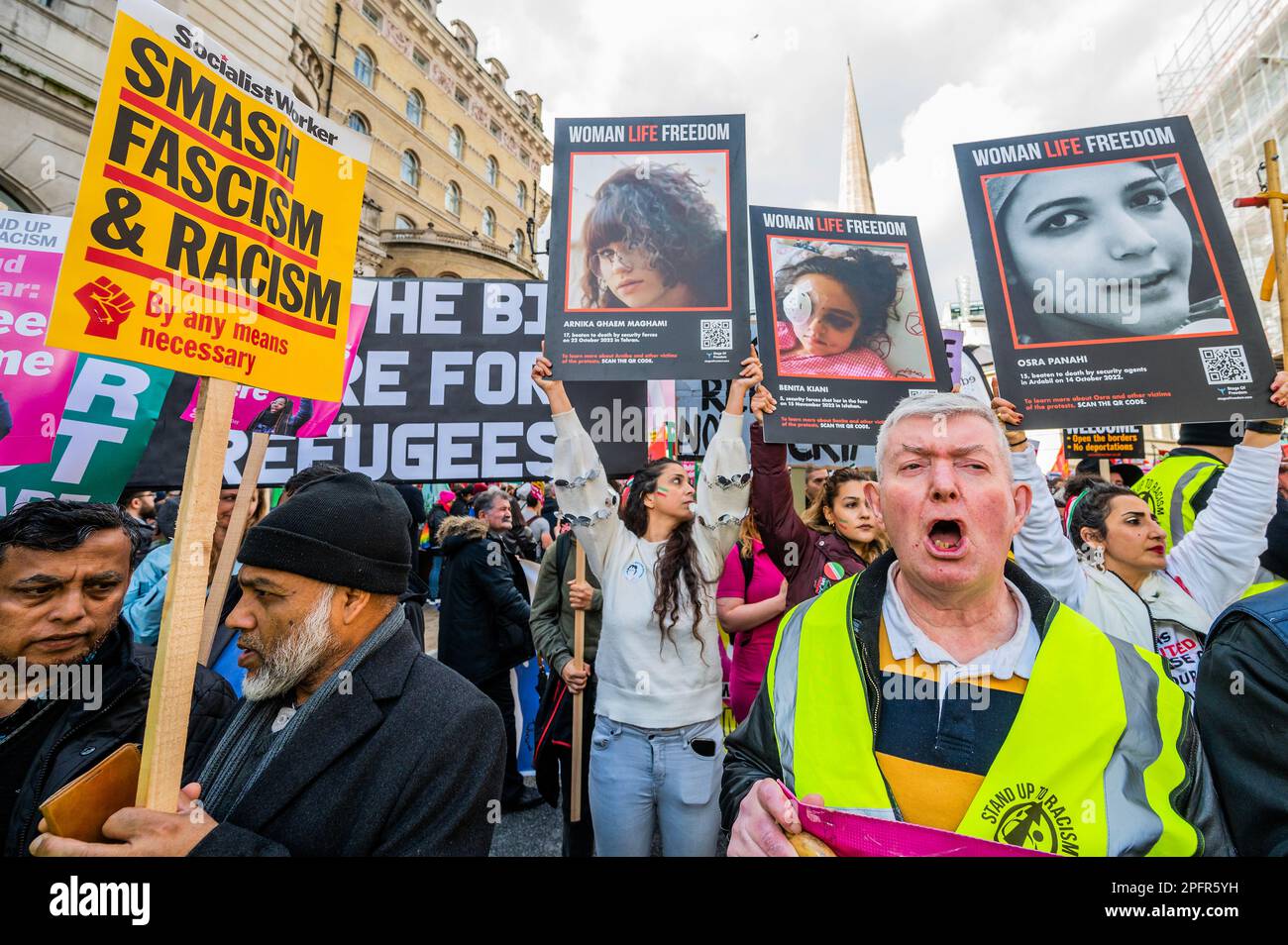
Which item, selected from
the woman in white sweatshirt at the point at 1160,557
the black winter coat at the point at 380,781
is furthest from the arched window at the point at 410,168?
the black winter coat at the point at 380,781

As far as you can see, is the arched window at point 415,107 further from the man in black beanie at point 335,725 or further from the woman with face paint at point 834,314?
the man in black beanie at point 335,725

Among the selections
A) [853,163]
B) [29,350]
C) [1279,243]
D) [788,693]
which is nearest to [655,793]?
[788,693]

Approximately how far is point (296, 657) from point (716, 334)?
210cm

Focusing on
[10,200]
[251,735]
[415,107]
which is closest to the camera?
[251,735]

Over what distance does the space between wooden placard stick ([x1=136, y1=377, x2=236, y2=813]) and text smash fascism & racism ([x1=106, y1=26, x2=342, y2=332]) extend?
0.56 m

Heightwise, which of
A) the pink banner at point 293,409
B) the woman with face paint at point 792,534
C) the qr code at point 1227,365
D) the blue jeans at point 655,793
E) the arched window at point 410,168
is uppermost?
the arched window at point 410,168

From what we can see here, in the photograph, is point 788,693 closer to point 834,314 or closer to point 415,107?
point 834,314

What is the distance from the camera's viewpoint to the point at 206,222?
179cm

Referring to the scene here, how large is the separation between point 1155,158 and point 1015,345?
111 cm

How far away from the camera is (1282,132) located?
18.6m

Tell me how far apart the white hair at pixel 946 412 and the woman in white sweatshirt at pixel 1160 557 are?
0.87 meters

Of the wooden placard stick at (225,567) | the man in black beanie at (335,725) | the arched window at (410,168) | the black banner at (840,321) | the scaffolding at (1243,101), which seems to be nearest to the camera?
the man in black beanie at (335,725)

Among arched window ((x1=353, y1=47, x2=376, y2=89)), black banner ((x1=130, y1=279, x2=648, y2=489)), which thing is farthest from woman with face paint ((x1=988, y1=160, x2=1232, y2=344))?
arched window ((x1=353, y1=47, x2=376, y2=89))

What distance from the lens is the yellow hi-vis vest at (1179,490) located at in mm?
3184
